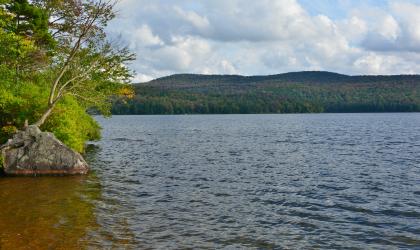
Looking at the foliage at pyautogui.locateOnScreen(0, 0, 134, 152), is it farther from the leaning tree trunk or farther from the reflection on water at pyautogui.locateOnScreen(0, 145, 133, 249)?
the reflection on water at pyautogui.locateOnScreen(0, 145, 133, 249)

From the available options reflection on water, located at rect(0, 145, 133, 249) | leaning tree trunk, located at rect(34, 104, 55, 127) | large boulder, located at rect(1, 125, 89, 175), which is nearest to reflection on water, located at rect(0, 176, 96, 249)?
reflection on water, located at rect(0, 145, 133, 249)

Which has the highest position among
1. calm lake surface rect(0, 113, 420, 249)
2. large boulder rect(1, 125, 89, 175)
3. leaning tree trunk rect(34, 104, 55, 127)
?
leaning tree trunk rect(34, 104, 55, 127)

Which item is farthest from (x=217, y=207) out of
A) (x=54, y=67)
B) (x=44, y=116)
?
(x=54, y=67)

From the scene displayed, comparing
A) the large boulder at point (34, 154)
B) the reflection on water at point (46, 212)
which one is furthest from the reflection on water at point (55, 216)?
the large boulder at point (34, 154)

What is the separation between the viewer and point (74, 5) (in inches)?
1398

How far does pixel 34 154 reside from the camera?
94.7 feet

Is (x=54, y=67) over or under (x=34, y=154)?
over

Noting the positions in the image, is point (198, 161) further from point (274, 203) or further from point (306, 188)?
point (274, 203)

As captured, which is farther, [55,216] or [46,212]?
[46,212]

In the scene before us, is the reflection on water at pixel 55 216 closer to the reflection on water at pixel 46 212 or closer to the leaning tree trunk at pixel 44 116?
the reflection on water at pixel 46 212

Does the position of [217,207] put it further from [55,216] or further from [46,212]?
[46,212]

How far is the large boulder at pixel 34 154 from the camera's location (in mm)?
28594

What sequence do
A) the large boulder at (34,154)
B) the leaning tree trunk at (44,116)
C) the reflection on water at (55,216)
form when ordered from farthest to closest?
the leaning tree trunk at (44,116) < the large boulder at (34,154) < the reflection on water at (55,216)

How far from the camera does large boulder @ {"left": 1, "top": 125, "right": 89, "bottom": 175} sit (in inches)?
1126
